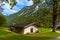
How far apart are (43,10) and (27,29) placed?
12606 mm

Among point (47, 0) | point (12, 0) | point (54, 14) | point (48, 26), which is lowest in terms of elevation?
point (12, 0)

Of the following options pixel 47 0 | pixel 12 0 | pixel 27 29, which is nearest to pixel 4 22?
pixel 27 29

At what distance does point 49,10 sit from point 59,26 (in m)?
36.2

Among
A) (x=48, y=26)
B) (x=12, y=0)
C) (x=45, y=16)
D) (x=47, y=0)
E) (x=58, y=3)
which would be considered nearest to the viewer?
(x=12, y=0)

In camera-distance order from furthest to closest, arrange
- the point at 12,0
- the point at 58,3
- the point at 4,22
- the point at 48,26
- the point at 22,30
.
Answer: the point at 4,22 < the point at 48,26 < the point at 22,30 < the point at 58,3 < the point at 12,0

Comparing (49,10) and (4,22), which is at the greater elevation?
(4,22)

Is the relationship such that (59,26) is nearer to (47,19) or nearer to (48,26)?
(48,26)

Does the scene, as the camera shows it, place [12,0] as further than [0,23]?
No

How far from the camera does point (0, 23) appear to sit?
72.2 metres

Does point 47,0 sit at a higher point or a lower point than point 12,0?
higher

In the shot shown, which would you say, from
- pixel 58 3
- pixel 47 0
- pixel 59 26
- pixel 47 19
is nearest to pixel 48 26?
pixel 59 26

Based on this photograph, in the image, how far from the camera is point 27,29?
50938 millimetres

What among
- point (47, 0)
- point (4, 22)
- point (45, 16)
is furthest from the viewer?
point (4, 22)

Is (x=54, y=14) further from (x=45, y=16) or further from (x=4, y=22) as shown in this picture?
(x=4, y=22)
